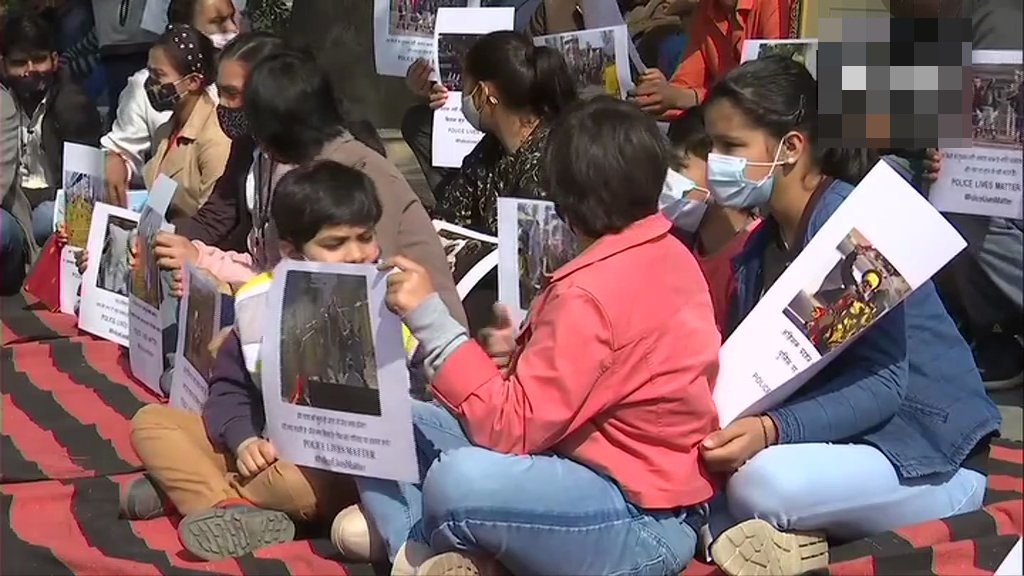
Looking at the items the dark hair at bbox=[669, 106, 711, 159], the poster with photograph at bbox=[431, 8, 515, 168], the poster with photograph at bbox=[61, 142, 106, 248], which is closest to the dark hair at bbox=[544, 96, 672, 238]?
the dark hair at bbox=[669, 106, 711, 159]

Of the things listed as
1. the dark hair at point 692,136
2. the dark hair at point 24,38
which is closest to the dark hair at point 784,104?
the dark hair at point 692,136

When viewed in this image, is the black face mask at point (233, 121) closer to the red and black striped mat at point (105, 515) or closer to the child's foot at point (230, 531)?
the red and black striped mat at point (105, 515)

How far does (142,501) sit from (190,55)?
7.43 ft

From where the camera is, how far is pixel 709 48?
167 inches

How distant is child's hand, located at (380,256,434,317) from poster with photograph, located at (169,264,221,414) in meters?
0.92

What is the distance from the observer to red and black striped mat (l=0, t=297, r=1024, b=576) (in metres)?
2.57

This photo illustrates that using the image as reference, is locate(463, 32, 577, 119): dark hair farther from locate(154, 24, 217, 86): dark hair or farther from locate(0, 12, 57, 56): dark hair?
locate(0, 12, 57, 56): dark hair

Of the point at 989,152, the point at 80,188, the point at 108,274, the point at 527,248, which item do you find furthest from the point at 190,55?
the point at 989,152

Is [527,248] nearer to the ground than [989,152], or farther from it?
nearer to the ground

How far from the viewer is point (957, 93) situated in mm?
2744

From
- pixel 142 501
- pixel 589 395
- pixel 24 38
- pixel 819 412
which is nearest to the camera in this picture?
pixel 589 395

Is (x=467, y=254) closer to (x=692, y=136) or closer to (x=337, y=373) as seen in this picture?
(x=692, y=136)

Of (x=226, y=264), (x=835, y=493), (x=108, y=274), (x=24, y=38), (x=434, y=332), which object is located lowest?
(x=835, y=493)

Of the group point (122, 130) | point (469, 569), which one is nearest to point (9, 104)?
point (122, 130)
